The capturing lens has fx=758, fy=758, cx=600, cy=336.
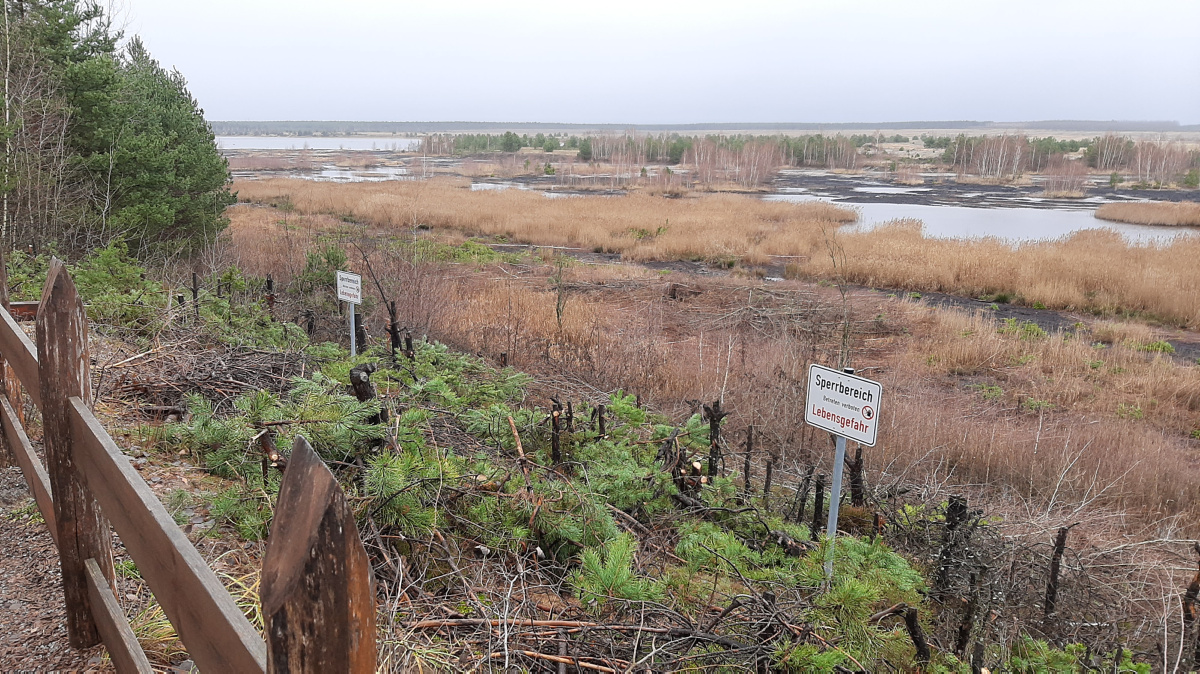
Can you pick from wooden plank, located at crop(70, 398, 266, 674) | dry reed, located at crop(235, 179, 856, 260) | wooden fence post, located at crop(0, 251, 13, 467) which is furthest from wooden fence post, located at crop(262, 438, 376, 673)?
dry reed, located at crop(235, 179, 856, 260)

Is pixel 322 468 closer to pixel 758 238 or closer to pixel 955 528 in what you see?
pixel 955 528

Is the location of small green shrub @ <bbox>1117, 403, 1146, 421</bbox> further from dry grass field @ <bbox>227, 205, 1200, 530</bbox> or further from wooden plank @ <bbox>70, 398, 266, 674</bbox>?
wooden plank @ <bbox>70, 398, 266, 674</bbox>

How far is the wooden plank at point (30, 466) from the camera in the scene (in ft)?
9.46

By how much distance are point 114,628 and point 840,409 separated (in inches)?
127

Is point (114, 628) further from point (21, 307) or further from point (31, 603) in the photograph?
point (21, 307)

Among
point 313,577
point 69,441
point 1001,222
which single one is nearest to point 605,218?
point 1001,222

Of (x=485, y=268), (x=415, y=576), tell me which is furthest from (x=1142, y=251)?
(x=415, y=576)

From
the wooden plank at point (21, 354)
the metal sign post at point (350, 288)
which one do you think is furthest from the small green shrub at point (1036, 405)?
the wooden plank at point (21, 354)

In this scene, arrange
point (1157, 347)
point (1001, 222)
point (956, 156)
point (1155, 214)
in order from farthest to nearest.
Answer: point (956, 156) → point (1001, 222) → point (1155, 214) → point (1157, 347)

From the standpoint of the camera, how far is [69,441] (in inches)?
93.5

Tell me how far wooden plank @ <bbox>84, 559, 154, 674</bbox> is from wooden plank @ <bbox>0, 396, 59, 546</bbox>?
0.24 metres

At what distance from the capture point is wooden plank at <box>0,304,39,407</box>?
2.62 meters

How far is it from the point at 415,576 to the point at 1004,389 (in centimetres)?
996

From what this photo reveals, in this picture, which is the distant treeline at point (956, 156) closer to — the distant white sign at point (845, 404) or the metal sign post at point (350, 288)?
the metal sign post at point (350, 288)
